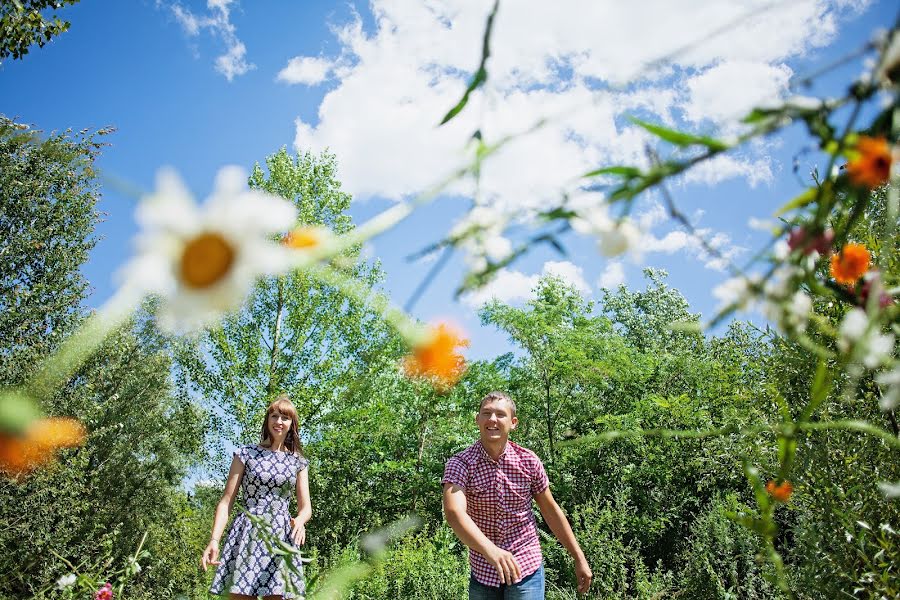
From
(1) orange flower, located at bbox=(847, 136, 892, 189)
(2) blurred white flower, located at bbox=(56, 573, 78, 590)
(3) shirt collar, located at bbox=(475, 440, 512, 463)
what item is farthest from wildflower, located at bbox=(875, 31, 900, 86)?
(2) blurred white flower, located at bbox=(56, 573, 78, 590)

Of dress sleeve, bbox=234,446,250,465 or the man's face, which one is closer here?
the man's face

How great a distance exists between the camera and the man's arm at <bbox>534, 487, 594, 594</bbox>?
8.98 ft

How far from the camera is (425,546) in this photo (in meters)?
5.83

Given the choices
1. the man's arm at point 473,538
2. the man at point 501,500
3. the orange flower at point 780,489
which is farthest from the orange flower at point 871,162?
the man at point 501,500

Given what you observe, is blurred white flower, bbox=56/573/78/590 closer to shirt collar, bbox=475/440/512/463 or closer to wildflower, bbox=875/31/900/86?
shirt collar, bbox=475/440/512/463

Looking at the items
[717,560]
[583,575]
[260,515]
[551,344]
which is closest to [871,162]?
[583,575]

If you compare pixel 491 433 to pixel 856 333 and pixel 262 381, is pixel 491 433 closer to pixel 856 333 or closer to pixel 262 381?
pixel 856 333

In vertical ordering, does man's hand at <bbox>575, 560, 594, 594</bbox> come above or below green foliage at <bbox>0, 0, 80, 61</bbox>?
below

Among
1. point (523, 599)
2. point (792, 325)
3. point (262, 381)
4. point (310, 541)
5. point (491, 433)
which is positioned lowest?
point (792, 325)

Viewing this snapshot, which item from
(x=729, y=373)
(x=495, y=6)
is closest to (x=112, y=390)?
(x=729, y=373)

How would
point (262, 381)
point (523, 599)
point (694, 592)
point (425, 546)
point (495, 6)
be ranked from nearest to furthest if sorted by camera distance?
point (495, 6) → point (523, 599) → point (694, 592) → point (425, 546) → point (262, 381)

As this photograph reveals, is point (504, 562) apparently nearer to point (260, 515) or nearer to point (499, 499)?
point (499, 499)

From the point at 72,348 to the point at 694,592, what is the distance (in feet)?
17.4

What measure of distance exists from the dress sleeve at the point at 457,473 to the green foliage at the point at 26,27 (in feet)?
13.8
